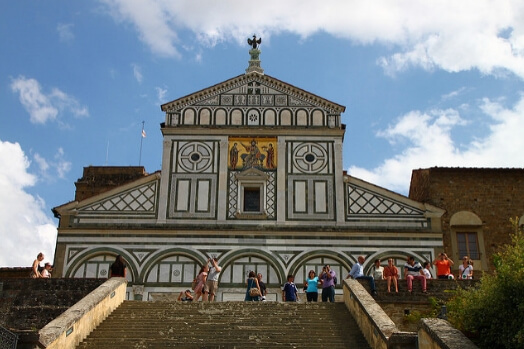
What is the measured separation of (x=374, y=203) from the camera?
2962 cm

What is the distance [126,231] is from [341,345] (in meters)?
15.2

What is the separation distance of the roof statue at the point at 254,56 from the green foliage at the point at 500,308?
20896 mm

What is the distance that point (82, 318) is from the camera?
15.9m

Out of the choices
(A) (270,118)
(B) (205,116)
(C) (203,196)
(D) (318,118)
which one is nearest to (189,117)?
(B) (205,116)

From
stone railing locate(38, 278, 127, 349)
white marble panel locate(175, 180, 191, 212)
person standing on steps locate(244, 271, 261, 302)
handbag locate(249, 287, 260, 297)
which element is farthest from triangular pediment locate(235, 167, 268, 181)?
stone railing locate(38, 278, 127, 349)

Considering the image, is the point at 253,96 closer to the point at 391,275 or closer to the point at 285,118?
the point at 285,118

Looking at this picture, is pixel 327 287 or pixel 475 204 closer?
pixel 327 287

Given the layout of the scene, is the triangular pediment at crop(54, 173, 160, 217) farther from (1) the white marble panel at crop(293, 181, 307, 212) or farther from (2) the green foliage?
(2) the green foliage

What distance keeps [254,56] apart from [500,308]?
23.1m

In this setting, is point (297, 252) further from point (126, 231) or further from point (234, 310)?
point (234, 310)

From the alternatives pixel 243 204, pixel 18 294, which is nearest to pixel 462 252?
pixel 243 204

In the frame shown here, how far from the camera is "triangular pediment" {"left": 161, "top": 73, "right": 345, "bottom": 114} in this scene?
31781 mm

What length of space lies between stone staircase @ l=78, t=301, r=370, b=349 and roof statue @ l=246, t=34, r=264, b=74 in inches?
642

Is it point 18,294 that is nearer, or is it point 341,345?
point 341,345
